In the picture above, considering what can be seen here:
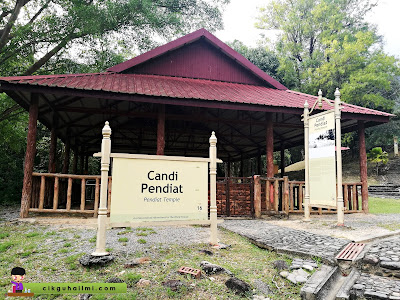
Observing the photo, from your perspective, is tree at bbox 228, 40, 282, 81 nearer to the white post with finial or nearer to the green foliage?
the green foliage

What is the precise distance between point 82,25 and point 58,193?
27.3 ft

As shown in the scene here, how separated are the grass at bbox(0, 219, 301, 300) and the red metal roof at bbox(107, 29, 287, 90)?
726cm

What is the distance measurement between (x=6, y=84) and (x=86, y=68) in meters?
8.94

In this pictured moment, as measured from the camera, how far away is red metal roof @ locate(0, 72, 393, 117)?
7584 mm

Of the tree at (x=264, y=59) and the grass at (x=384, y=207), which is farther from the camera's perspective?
the tree at (x=264, y=59)

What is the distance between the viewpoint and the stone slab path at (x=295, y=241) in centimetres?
432

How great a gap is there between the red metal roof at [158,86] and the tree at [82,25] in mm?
4339

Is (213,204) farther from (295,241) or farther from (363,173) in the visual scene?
(363,173)

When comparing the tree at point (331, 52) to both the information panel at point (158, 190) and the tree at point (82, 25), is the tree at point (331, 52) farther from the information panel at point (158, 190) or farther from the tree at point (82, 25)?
the information panel at point (158, 190)

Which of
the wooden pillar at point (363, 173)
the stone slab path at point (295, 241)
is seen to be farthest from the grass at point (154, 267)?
the wooden pillar at point (363, 173)

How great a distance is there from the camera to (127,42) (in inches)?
675

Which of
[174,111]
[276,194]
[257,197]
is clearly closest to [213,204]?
[257,197]

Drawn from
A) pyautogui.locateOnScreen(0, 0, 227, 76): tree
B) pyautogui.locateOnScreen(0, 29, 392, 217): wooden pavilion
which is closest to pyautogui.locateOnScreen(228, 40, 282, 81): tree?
pyautogui.locateOnScreen(0, 0, 227, 76): tree

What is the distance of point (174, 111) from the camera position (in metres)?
12.3
